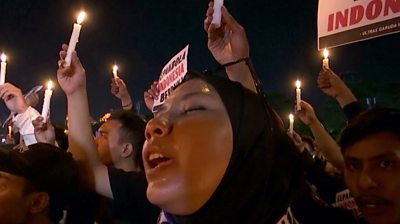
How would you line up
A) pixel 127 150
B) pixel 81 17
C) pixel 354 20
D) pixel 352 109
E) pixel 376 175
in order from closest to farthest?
1. pixel 376 175
2. pixel 81 17
3. pixel 127 150
4. pixel 352 109
5. pixel 354 20

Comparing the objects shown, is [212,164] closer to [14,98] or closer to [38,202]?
[38,202]

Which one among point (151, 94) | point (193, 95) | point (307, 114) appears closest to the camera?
point (193, 95)

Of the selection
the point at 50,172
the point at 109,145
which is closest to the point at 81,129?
the point at 50,172

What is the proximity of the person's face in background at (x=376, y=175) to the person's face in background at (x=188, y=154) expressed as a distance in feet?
2.68

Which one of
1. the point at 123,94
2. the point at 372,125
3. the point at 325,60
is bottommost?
the point at 372,125

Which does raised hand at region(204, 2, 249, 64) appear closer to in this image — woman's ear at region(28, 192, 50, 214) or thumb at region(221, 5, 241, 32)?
thumb at region(221, 5, 241, 32)

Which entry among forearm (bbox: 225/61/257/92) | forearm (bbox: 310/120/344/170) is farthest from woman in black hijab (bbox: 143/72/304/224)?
forearm (bbox: 310/120/344/170)

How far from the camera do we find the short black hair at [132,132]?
3260 mm

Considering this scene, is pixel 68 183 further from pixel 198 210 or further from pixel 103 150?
pixel 198 210

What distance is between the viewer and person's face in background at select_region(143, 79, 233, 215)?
1.45m

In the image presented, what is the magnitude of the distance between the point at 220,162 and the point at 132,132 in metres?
1.87

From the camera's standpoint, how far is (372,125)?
2186 mm

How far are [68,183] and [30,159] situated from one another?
23 cm

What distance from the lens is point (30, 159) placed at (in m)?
2.63
